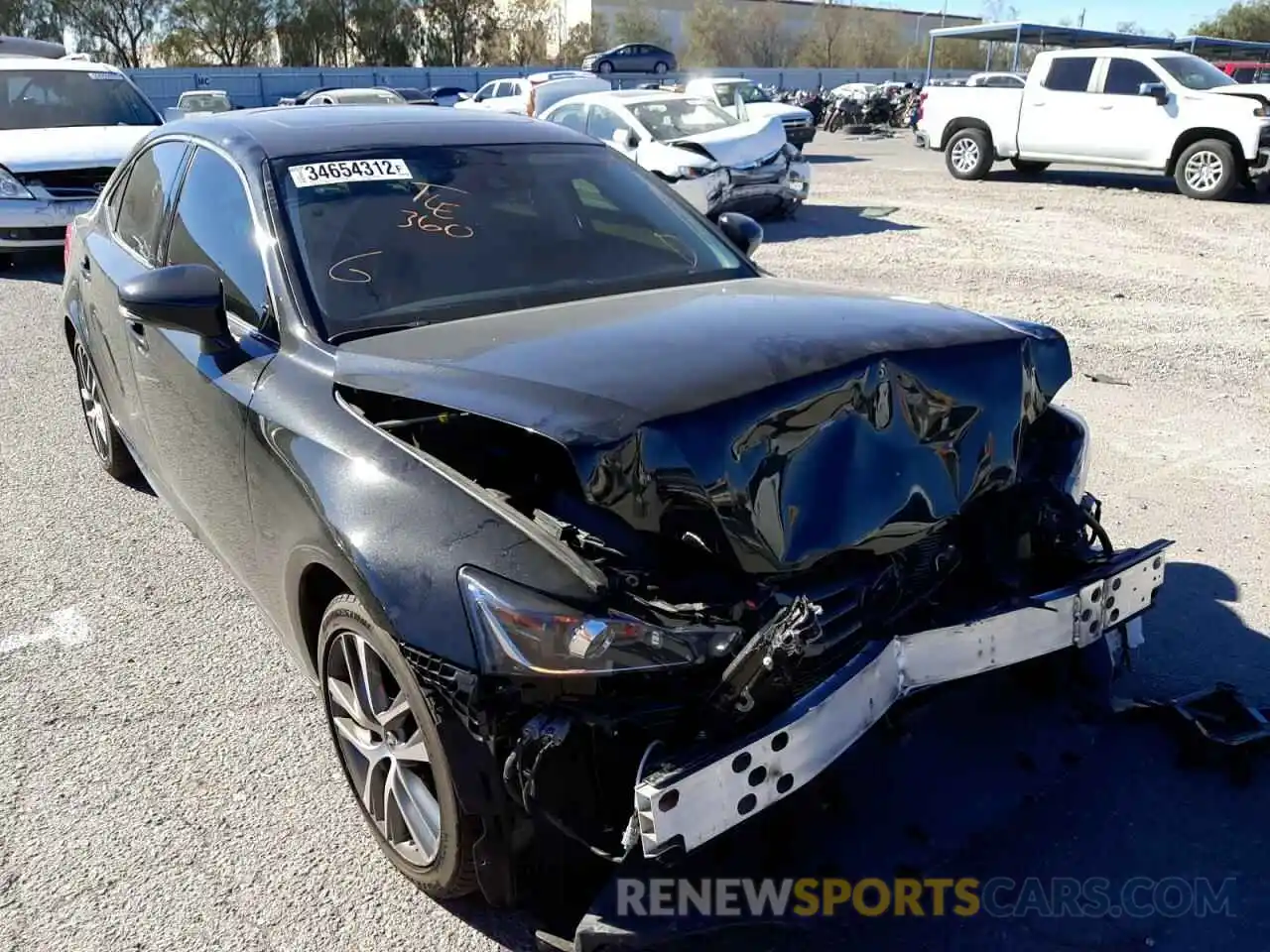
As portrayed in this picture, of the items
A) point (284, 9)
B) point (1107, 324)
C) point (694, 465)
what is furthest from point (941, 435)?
point (284, 9)

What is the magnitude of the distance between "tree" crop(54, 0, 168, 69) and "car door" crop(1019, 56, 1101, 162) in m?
52.3

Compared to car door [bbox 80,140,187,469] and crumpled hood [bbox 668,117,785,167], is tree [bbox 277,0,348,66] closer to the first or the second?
crumpled hood [bbox 668,117,785,167]

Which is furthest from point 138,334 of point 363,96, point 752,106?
point 752,106

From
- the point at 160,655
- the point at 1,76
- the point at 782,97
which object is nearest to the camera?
the point at 160,655

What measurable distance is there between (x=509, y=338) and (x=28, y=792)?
1.91m

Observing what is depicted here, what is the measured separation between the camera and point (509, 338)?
289cm

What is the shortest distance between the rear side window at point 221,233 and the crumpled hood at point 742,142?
958cm

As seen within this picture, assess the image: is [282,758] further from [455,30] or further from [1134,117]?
[455,30]

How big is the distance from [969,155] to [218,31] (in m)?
51.2

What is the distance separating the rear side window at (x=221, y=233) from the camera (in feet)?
10.9

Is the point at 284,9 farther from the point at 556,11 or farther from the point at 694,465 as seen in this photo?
the point at 694,465

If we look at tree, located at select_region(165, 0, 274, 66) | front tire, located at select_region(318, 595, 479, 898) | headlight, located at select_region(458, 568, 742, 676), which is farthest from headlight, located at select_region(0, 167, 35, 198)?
tree, located at select_region(165, 0, 274, 66)

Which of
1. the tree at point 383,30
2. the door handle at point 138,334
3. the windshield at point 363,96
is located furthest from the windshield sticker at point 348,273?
the tree at point 383,30

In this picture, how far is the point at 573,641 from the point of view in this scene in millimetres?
2109
